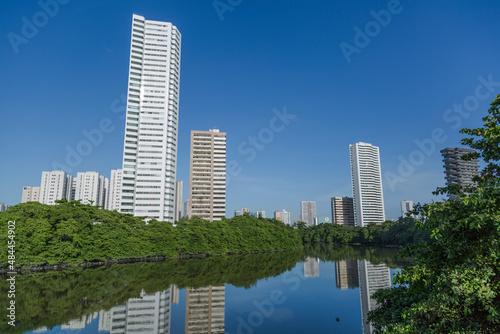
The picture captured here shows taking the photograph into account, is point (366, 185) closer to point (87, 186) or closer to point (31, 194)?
point (87, 186)

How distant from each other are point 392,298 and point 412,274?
3549 mm

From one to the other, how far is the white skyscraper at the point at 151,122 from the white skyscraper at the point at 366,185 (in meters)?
92.8

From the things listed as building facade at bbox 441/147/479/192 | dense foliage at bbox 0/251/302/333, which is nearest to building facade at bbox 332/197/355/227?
building facade at bbox 441/147/479/192

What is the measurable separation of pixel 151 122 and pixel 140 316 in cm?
6479

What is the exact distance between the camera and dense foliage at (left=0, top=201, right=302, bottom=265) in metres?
36.1

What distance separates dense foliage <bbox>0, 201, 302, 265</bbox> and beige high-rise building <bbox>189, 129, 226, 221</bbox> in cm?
3087

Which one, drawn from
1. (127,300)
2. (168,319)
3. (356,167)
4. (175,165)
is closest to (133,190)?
(175,165)

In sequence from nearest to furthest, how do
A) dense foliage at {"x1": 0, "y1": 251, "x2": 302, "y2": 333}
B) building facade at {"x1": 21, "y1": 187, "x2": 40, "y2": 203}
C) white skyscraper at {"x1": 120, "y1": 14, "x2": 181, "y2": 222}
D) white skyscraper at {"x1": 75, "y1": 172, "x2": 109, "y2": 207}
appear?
dense foliage at {"x1": 0, "y1": 251, "x2": 302, "y2": 333}
white skyscraper at {"x1": 120, "y1": 14, "x2": 181, "y2": 222}
building facade at {"x1": 21, "y1": 187, "x2": 40, "y2": 203}
white skyscraper at {"x1": 75, "y1": 172, "x2": 109, "y2": 207}

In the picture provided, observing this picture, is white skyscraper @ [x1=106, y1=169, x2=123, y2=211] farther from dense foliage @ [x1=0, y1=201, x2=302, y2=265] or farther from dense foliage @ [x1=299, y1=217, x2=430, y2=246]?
dense foliage @ [x1=0, y1=201, x2=302, y2=265]

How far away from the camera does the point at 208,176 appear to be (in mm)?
99062

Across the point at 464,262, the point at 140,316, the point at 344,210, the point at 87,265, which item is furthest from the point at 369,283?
the point at 344,210

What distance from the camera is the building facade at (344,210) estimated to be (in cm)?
15338

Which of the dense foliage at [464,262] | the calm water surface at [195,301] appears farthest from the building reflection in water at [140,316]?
the dense foliage at [464,262]

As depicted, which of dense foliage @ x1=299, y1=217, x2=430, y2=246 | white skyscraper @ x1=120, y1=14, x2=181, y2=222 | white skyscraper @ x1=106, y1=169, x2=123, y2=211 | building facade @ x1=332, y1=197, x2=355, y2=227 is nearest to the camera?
dense foliage @ x1=299, y1=217, x2=430, y2=246
